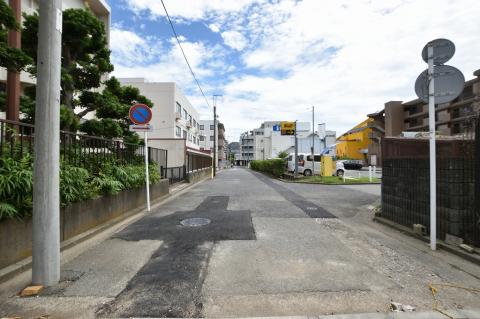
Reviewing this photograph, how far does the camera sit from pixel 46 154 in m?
3.12

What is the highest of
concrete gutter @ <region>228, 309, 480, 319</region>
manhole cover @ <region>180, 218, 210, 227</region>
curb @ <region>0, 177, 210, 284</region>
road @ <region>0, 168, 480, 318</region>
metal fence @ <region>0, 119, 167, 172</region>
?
metal fence @ <region>0, 119, 167, 172</region>

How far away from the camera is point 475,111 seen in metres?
4.53

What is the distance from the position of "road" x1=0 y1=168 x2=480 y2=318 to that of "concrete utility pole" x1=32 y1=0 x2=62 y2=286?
0.36m

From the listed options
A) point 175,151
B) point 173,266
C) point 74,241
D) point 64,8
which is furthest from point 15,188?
point 175,151

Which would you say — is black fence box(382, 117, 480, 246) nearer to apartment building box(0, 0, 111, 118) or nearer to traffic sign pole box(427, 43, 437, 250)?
traffic sign pole box(427, 43, 437, 250)

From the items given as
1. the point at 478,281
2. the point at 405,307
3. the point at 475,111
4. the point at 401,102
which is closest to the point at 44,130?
the point at 405,307

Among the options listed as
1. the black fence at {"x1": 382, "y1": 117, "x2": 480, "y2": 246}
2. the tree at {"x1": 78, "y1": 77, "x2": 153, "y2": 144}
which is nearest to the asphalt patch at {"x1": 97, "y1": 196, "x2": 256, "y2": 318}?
the black fence at {"x1": 382, "y1": 117, "x2": 480, "y2": 246}

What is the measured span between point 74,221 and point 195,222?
247 centimetres

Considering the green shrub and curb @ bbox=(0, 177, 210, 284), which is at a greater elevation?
the green shrub

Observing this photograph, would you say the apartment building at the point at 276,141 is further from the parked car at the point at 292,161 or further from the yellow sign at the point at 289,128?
the parked car at the point at 292,161

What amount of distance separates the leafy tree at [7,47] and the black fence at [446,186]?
835 cm

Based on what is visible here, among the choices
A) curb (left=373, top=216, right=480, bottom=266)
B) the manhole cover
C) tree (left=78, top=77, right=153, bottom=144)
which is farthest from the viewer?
tree (left=78, top=77, right=153, bottom=144)

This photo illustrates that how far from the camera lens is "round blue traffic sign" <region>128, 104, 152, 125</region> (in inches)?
316

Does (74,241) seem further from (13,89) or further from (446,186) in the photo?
(446,186)
